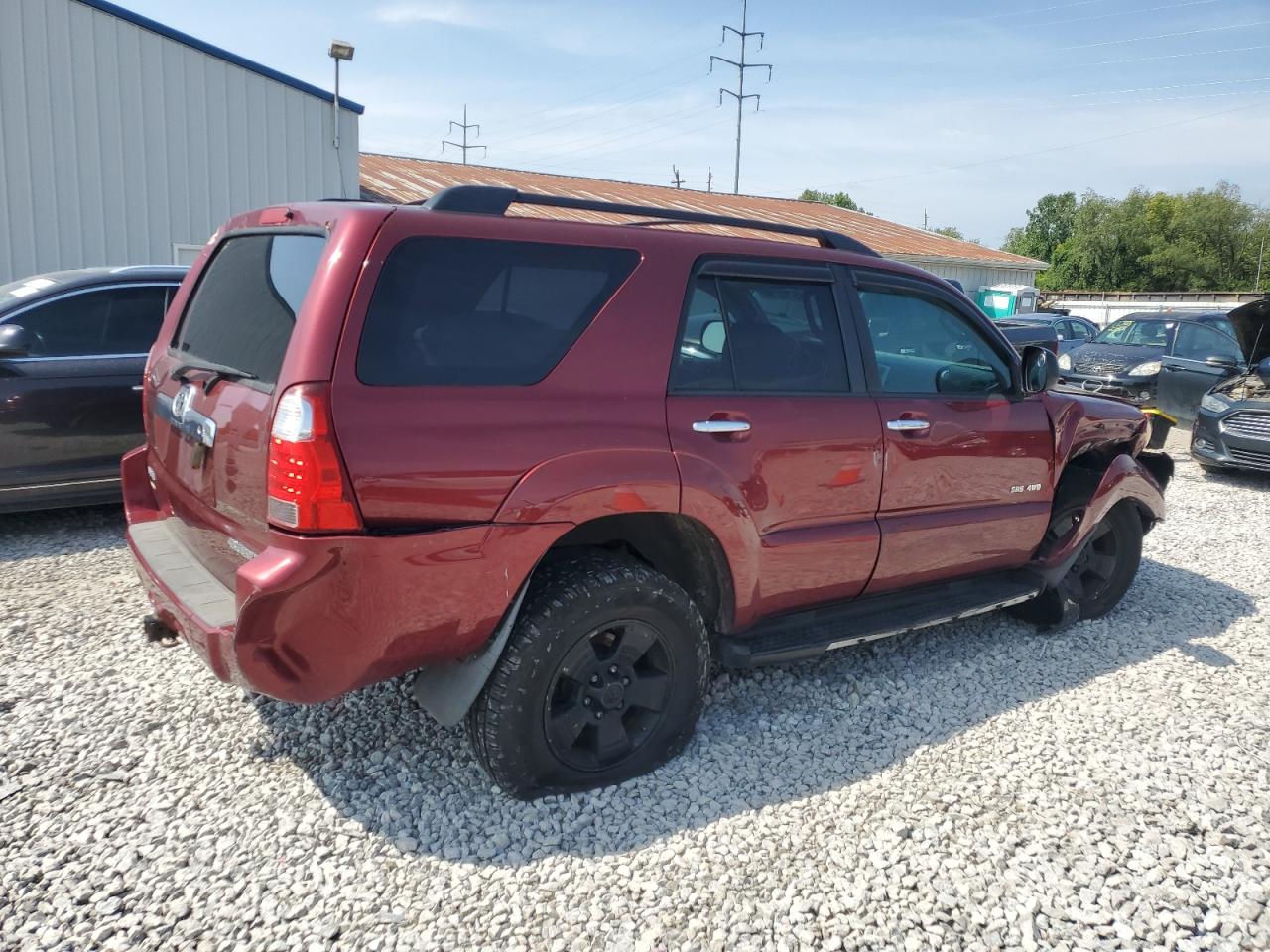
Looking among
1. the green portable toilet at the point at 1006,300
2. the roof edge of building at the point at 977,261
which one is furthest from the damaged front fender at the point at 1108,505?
the green portable toilet at the point at 1006,300

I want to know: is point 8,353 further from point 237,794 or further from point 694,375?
point 694,375

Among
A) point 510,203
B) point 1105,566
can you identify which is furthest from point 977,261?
point 510,203

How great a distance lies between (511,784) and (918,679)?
205cm

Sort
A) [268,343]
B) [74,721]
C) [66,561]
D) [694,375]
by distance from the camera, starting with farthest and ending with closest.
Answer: [66,561] < [74,721] < [694,375] < [268,343]

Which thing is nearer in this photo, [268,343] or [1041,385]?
[268,343]

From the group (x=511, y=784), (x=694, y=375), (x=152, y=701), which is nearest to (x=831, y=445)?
(x=694, y=375)

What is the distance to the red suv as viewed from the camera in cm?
249

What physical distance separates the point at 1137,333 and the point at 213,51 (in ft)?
45.2

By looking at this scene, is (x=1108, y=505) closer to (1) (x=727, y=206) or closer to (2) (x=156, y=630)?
(2) (x=156, y=630)

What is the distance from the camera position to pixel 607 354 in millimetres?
2930

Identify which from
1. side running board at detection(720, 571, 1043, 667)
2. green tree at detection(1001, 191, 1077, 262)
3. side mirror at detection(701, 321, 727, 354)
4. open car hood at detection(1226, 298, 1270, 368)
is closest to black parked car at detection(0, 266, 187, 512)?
side mirror at detection(701, 321, 727, 354)

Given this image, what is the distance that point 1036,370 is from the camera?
13.9 feet

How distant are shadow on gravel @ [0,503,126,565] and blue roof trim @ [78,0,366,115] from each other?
294 inches

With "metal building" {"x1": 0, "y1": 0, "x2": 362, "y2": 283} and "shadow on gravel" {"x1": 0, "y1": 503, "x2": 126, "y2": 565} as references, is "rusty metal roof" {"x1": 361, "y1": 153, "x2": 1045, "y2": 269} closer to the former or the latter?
"metal building" {"x1": 0, "y1": 0, "x2": 362, "y2": 283}
